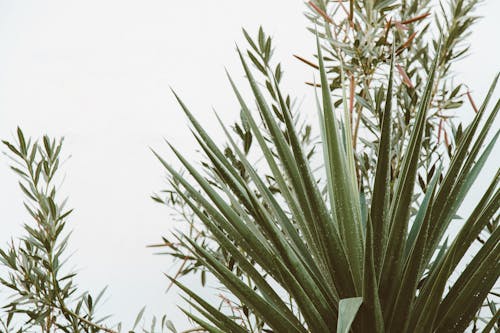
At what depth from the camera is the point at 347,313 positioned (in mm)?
442

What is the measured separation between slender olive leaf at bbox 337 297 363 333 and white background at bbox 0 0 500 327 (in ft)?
4.12

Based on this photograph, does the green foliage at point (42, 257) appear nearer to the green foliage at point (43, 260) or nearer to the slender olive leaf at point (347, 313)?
the green foliage at point (43, 260)

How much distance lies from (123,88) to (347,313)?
82.0 inches

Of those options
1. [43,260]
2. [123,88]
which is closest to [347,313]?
[43,260]

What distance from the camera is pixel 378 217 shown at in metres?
0.54

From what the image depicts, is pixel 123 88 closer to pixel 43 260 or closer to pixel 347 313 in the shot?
pixel 43 260

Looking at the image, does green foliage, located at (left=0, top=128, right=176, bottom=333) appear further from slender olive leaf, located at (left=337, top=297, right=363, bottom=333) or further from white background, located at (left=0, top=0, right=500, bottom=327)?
slender olive leaf, located at (left=337, top=297, right=363, bottom=333)

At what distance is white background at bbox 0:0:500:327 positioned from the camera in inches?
73.7

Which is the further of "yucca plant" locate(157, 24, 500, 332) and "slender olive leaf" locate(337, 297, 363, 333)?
"yucca plant" locate(157, 24, 500, 332)

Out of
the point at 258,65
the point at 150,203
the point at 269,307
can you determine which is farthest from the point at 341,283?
the point at 150,203

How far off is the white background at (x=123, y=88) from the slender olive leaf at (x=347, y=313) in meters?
1.25

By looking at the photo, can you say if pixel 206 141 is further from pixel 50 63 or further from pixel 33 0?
pixel 33 0

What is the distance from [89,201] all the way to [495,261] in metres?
1.82

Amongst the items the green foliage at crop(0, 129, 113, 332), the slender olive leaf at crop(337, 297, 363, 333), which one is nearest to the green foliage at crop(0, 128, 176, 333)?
the green foliage at crop(0, 129, 113, 332)
